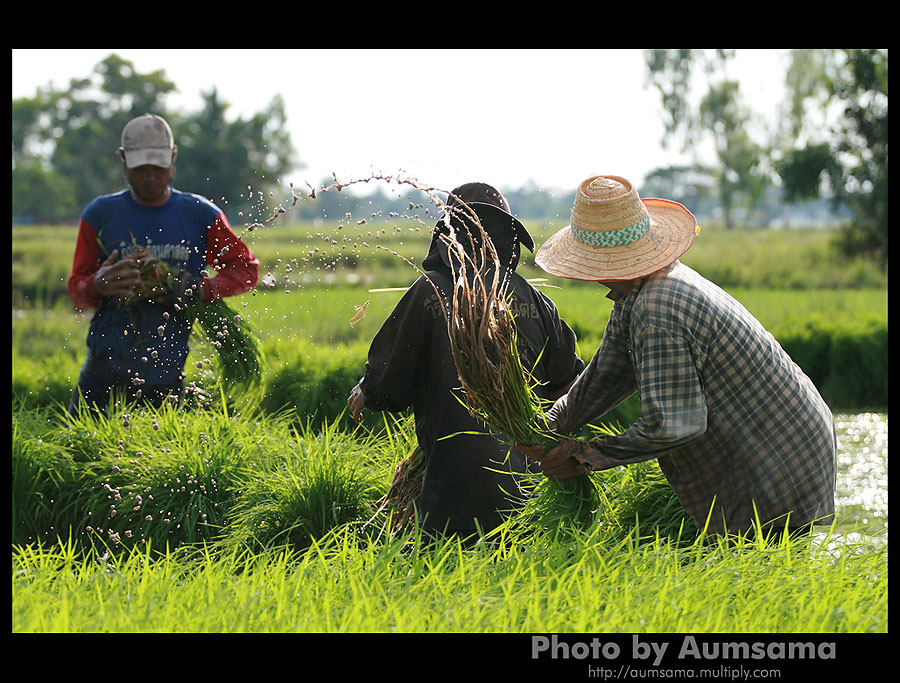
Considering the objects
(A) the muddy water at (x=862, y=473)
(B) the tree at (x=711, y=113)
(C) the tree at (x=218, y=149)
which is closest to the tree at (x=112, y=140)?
(C) the tree at (x=218, y=149)

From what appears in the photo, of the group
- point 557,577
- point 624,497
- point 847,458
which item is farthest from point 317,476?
point 847,458

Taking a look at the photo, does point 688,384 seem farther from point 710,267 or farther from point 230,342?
point 710,267

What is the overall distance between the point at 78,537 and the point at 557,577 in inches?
113

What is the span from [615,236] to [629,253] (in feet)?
0.26

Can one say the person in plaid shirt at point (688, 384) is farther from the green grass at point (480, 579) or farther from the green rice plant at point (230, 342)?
the green rice plant at point (230, 342)

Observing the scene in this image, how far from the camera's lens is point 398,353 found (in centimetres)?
326

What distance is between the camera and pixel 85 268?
481cm

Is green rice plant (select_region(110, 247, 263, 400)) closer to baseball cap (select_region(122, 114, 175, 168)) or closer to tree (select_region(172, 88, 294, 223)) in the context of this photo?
baseball cap (select_region(122, 114, 175, 168))

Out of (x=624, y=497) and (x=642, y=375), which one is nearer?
(x=642, y=375)

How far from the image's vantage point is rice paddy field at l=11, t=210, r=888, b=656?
102 inches

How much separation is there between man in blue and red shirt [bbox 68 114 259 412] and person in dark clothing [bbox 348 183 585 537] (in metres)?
1.69

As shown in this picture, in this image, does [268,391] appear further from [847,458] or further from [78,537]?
[847,458]

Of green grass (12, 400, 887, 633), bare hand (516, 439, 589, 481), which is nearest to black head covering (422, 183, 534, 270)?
bare hand (516, 439, 589, 481)

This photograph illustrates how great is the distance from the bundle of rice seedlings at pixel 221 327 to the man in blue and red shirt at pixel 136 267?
0.04m
